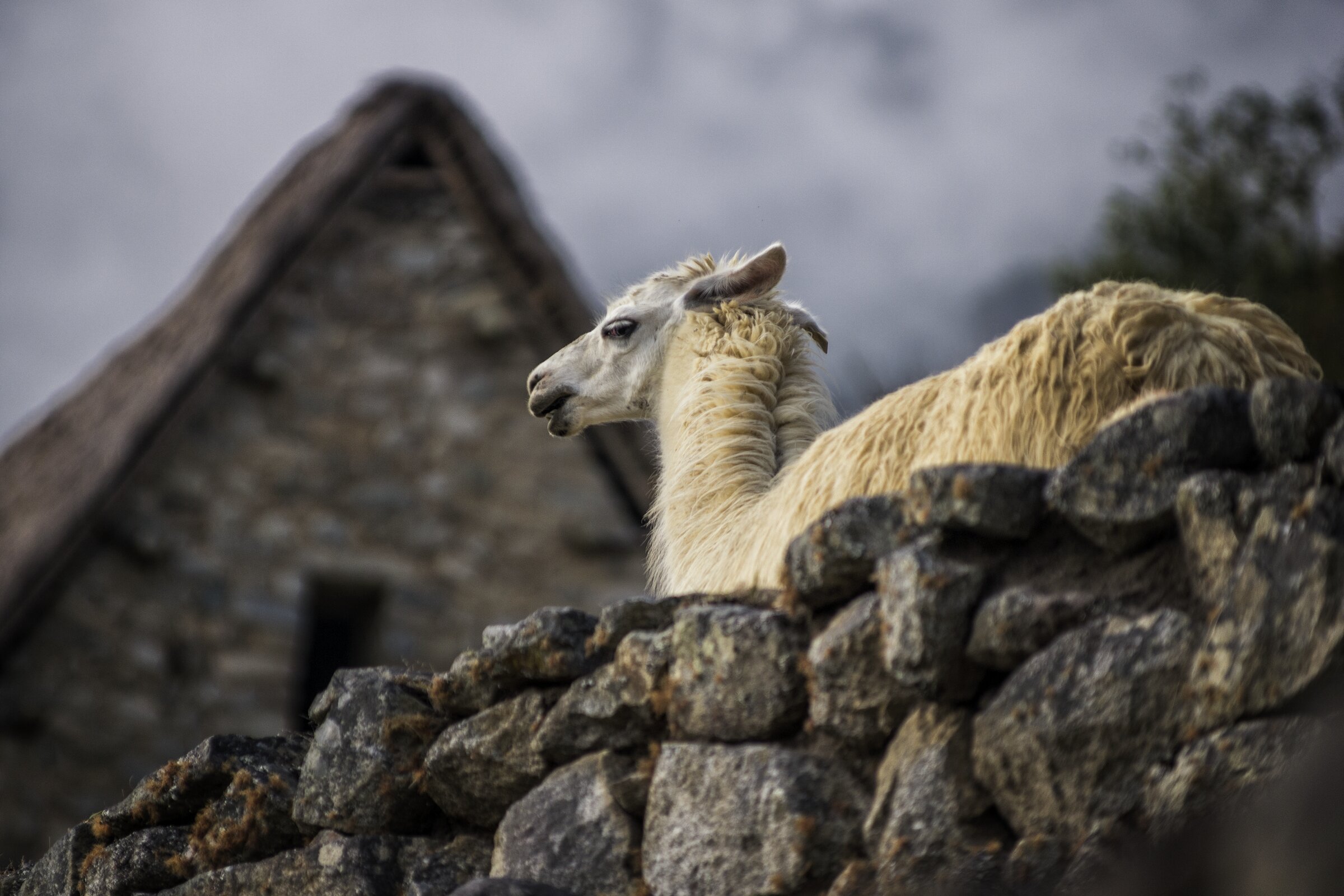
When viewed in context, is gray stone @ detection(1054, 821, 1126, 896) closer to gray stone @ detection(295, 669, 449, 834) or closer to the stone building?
gray stone @ detection(295, 669, 449, 834)

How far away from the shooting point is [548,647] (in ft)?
10.7

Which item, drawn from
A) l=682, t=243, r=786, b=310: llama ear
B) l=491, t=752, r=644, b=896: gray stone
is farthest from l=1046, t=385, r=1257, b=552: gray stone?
l=682, t=243, r=786, b=310: llama ear

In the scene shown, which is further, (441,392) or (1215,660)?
(441,392)

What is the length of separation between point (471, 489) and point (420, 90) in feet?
11.8

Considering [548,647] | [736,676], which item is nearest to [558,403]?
[548,647]

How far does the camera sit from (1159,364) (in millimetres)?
3268

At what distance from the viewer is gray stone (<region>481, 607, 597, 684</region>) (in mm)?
3242

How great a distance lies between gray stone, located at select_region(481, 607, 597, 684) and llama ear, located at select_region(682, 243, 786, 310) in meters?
2.40

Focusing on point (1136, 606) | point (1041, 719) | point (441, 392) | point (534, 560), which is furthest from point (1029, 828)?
point (441, 392)

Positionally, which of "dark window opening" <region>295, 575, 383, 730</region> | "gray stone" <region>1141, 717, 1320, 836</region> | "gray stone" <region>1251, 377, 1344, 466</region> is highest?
"dark window opening" <region>295, 575, 383, 730</region>

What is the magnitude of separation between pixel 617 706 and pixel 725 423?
2232mm

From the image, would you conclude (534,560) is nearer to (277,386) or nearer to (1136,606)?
(277,386)

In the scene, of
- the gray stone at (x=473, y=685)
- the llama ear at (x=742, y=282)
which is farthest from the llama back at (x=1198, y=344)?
the llama ear at (x=742, y=282)

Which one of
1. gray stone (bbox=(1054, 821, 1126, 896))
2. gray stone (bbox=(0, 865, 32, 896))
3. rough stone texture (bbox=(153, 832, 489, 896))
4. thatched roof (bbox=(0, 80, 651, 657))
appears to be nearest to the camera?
gray stone (bbox=(1054, 821, 1126, 896))
